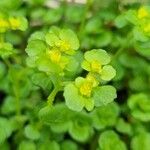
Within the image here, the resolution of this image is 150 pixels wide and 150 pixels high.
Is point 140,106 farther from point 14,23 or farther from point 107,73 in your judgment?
point 14,23

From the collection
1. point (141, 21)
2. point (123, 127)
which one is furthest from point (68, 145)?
point (141, 21)

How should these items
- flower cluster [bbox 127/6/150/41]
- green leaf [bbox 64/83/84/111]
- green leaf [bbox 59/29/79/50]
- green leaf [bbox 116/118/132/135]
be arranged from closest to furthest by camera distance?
green leaf [bbox 64/83/84/111] → green leaf [bbox 59/29/79/50] → flower cluster [bbox 127/6/150/41] → green leaf [bbox 116/118/132/135]

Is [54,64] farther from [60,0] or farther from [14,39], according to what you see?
[60,0]

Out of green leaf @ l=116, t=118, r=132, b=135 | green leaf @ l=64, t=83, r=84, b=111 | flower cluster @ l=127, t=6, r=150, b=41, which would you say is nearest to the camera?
green leaf @ l=64, t=83, r=84, b=111

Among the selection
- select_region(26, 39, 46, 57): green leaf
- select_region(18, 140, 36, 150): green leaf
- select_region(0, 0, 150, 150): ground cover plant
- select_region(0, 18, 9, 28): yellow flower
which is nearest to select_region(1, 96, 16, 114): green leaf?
select_region(0, 0, 150, 150): ground cover plant

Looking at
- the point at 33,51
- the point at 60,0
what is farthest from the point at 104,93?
the point at 60,0

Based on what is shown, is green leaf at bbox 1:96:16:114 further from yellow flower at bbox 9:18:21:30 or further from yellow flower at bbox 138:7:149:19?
yellow flower at bbox 138:7:149:19
